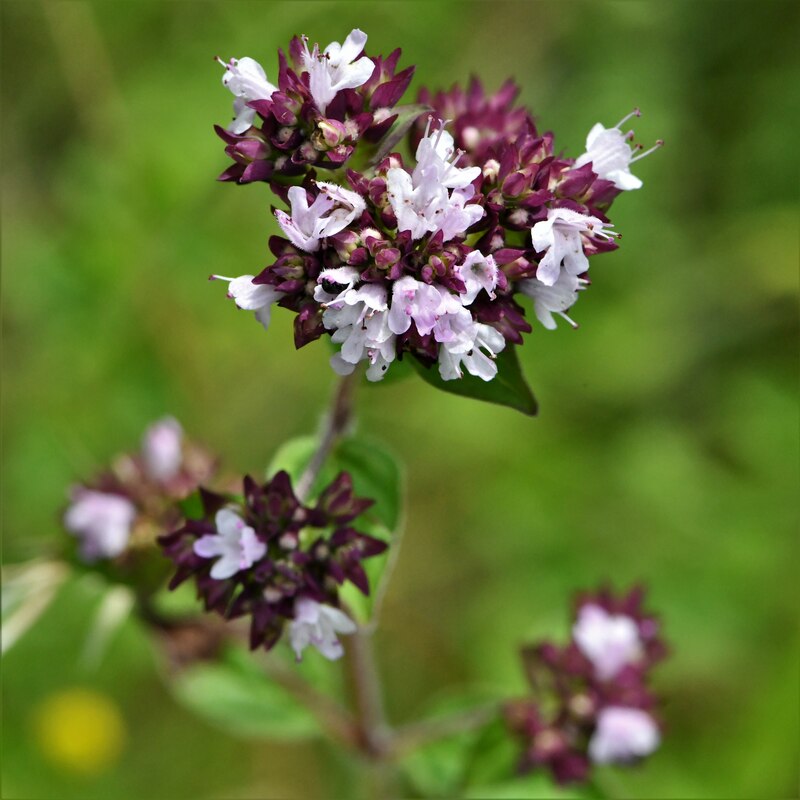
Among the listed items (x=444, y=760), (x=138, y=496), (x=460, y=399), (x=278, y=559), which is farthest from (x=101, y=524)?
(x=460, y=399)

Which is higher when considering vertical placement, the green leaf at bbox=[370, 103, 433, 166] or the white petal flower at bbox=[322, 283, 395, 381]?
the green leaf at bbox=[370, 103, 433, 166]

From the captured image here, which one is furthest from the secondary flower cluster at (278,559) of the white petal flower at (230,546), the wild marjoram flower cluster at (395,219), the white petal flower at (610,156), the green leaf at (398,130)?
the white petal flower at (610,156)

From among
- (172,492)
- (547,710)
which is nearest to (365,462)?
(172,492)

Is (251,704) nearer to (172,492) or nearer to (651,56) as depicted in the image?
(172,492)

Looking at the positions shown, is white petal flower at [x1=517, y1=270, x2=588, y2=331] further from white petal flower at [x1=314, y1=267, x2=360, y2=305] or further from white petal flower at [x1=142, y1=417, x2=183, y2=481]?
white petal flower at [x1=142, y1=417, x2=183, y2=481]

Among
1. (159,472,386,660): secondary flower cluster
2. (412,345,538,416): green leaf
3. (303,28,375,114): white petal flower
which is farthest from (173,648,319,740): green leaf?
(303,28,375,114): white petal flower
